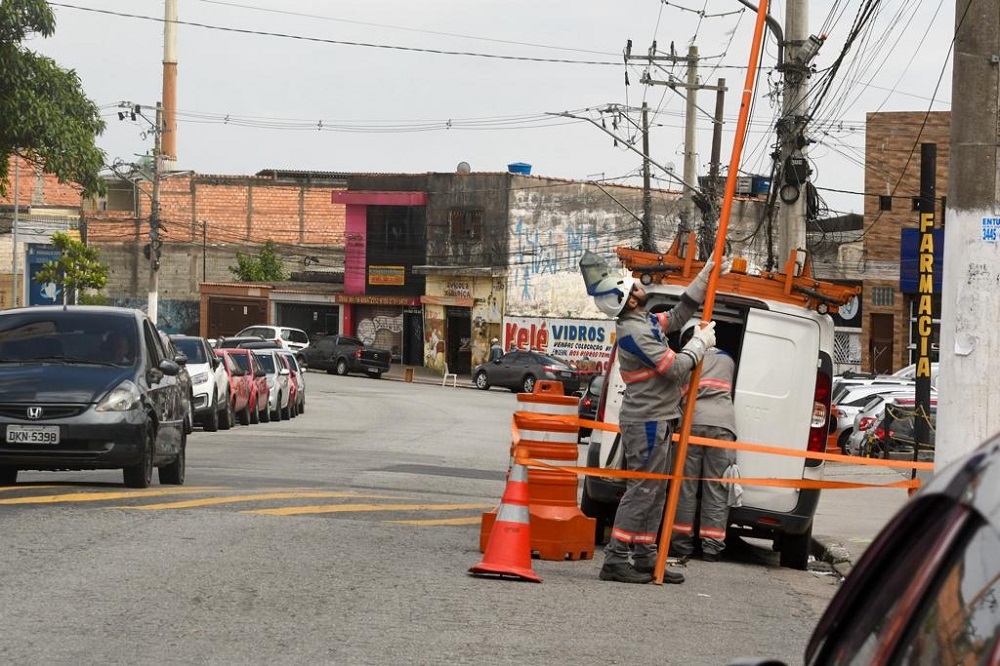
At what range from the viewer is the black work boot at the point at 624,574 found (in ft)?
32.3

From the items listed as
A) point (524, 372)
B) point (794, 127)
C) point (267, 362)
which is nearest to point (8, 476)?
point (794, 127)

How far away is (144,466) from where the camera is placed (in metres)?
13.4

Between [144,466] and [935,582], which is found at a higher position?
[935,582]

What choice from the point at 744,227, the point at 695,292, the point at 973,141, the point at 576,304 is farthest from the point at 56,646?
the point at 744,227

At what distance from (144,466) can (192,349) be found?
16.5m

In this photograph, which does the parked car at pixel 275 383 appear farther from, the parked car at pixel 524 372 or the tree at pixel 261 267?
the tree at pixel 261 267

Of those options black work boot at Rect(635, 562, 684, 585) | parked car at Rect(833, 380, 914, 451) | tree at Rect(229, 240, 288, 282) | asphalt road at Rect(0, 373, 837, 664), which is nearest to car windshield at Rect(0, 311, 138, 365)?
asphalt road at Rect(0, 373, 837, 664)

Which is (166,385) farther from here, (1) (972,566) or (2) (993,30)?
(1) (972,566)

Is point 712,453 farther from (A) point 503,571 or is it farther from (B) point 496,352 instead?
(B) point 496,352

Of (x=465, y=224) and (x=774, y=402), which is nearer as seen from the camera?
(x=774, y=402)

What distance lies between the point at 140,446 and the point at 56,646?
624 centimetres

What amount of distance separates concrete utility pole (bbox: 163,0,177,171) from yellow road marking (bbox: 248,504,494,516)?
242 feet

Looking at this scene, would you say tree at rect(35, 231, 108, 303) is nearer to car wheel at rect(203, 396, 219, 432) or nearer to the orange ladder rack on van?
car wheel at rect(203, 396, 219, 432)

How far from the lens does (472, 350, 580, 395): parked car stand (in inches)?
2125
